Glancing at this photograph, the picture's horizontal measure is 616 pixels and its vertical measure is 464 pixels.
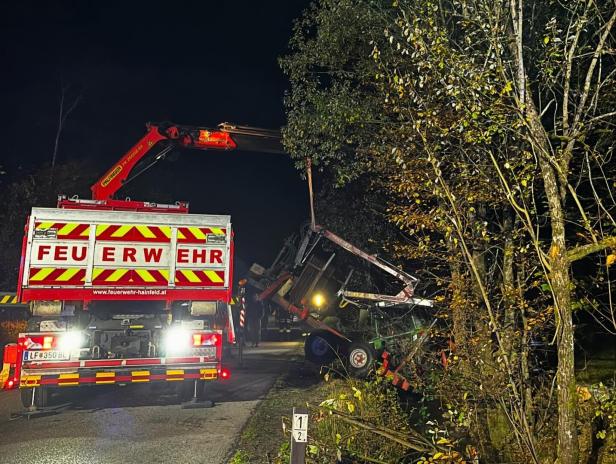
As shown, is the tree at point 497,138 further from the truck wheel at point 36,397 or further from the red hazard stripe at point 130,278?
the truck wheel at point 36,397

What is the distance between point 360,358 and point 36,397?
629 centimetres

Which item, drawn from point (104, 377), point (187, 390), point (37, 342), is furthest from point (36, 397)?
point (187, 390)

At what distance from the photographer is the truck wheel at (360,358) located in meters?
10.9

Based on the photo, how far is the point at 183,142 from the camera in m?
11.4

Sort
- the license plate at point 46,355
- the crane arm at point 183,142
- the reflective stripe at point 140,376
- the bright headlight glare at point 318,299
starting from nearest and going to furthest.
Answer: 1. the license plate at point 46,355
2. the reflective stripe at point 140,376
3. the crane arm at point 183,142
4. the bright headlight glare at point 318,299

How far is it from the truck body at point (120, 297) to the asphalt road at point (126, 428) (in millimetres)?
548

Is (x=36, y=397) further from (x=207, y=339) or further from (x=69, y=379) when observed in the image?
(x=207, y=339)

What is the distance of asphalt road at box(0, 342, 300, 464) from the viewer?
5.73 m

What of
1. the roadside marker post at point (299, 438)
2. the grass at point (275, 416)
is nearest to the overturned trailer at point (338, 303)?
the grass at point (275, 416)

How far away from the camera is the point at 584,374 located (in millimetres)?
7102

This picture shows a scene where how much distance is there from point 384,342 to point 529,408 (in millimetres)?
6255

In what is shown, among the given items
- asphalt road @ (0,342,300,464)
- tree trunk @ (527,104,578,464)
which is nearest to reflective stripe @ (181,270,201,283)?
asphalt road @ (0,342,300,464)

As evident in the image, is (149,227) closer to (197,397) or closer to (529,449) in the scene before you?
(197,397)

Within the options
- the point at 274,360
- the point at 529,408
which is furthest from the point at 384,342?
the point at 529,408
